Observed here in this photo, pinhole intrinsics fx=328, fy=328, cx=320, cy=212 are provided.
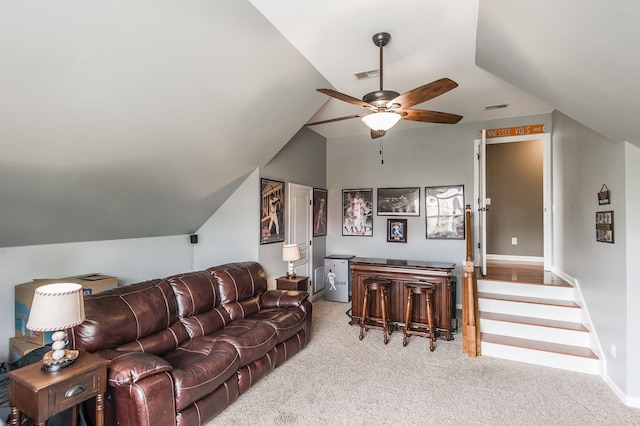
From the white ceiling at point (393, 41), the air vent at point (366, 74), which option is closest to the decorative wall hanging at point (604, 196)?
the white ceiling at point (393, 41)

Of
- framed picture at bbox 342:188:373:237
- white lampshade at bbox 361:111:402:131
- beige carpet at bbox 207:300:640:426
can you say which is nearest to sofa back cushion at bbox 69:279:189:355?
beige carpet at bbox 207:300:640:426

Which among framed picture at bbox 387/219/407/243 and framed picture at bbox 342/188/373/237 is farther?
framed picture at bbox 342/188/373/237

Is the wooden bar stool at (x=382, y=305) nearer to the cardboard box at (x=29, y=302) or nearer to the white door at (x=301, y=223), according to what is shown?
the white door at (x=301, y=223)

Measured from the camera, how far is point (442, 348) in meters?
4.02

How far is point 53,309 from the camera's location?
1.91 meters

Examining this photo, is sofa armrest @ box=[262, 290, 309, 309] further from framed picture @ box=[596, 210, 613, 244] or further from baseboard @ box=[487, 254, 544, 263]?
baseboard @ box=[487, 254, 544, 263]

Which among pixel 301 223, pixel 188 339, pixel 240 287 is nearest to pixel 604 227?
pixel 240 287

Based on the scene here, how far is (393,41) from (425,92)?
75cm

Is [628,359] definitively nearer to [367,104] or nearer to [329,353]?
[329,353]

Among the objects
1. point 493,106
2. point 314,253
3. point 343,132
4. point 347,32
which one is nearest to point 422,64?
point 347,32

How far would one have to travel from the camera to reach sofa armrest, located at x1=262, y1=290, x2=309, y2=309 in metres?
3.99

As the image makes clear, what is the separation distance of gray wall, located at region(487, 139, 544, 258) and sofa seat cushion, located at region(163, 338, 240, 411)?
6276 millimetres

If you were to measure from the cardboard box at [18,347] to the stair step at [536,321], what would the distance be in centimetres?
478

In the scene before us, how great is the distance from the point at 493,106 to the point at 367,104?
306cm
